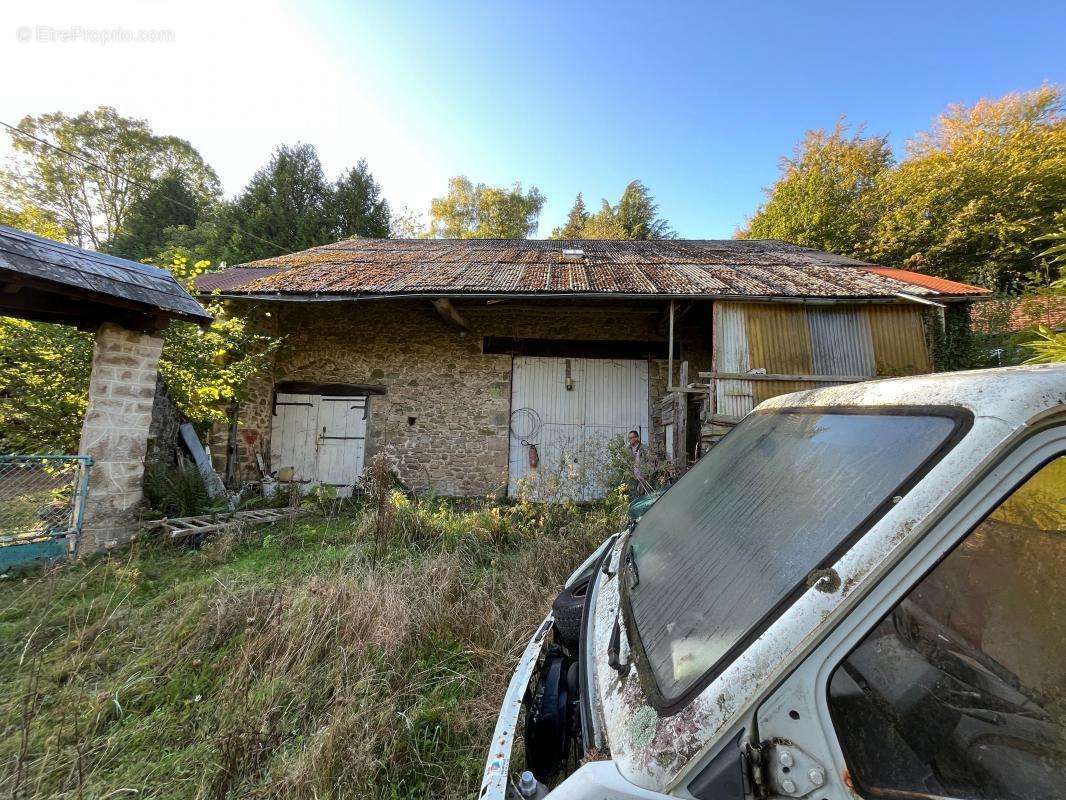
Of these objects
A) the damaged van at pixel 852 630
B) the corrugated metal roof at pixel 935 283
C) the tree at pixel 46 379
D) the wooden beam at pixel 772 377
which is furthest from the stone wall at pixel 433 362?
the damaged van at pixel 852 630

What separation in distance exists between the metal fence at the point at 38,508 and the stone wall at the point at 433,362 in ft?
9.20

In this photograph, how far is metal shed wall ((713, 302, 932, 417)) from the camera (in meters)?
5.65

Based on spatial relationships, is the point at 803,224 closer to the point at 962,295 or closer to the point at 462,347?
the point at 962,295

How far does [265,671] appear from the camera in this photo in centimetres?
215

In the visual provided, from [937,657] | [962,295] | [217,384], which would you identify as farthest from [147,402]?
[962,295]

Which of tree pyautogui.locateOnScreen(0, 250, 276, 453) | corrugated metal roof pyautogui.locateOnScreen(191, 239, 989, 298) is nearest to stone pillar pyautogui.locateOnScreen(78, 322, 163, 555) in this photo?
tree pyautogui.locateOnScreen(0, 250, 276, 453)

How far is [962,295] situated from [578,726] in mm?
7522

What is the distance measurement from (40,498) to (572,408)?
270 inches

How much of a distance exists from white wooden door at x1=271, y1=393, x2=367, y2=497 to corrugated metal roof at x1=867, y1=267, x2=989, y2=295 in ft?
29.8

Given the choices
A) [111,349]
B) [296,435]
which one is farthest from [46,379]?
[296,435]

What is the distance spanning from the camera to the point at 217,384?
5781 millimetres

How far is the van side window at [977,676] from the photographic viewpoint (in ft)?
2.37

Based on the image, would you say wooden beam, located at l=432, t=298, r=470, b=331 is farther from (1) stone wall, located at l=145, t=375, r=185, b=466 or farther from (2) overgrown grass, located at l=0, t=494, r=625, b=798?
(2) overgrown grass, located at l=0, t=494, r=625, b=798

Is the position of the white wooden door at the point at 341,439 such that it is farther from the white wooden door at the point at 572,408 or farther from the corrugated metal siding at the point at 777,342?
the corrugated metal siding at the point at 777,342
